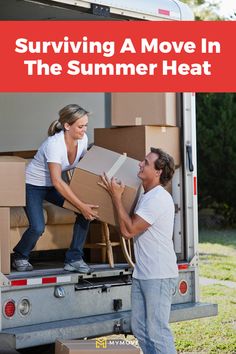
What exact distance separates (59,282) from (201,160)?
1518cm

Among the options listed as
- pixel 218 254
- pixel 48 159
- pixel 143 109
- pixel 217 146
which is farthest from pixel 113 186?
pixel 217 146

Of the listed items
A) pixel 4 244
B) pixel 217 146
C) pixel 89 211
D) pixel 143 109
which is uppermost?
pixel 143 109

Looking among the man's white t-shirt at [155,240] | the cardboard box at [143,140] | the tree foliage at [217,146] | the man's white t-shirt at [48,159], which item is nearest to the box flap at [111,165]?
the man's white t-shirt at [48,159]

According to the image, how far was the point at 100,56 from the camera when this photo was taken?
785 centimetres

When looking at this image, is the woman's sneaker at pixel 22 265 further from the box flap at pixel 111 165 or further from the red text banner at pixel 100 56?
the red text banner at pixel 100 56

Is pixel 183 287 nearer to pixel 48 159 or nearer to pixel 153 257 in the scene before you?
pixel 153 257

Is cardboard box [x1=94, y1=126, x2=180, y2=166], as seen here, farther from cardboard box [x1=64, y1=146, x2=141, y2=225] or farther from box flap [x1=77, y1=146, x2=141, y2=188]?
cardboard box [x1=64, y1=146, x2=141, y2=225]

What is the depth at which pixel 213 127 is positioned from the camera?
20.2m

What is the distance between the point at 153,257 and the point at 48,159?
40.9 inches

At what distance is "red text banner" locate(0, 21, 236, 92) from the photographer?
6.73m

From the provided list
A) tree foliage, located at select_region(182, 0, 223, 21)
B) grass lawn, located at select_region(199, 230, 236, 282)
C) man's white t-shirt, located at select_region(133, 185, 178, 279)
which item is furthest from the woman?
tree foliage, located at select_region(182, 0, 223, 21)

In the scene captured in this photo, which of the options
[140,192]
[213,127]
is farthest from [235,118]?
[140,192]

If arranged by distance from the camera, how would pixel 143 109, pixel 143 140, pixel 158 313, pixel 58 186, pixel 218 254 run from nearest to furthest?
pixel 158 313 → pixel 58 186 → pixel 143 140 → pixel 143 109 → pixel 218 254

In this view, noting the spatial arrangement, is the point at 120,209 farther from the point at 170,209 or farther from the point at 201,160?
the point at 201,160
